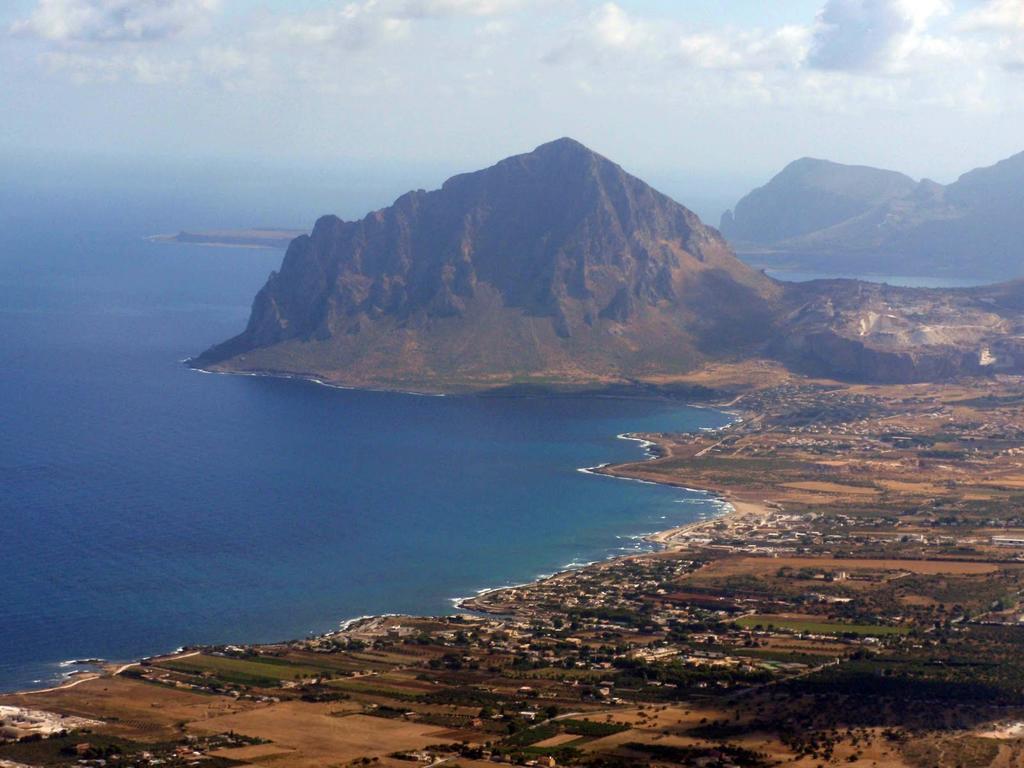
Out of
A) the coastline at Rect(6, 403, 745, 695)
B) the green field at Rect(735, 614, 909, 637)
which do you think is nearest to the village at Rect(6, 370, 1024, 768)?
the green field at Rect(735, 614, 909, 637)

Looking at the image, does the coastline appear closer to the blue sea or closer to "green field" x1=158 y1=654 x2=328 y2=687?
the blue sea

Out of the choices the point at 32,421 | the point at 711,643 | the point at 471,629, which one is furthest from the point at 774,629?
the point at 32,421

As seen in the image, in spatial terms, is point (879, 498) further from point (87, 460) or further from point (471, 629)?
point (87, 460)

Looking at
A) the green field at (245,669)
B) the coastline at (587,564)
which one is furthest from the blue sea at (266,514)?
the green field at (245,669)

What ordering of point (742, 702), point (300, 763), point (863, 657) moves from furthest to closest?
point (863, 657)
point (742, 702)
point (300, 763)

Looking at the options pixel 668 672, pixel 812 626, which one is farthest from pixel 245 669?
pixel 812 626
